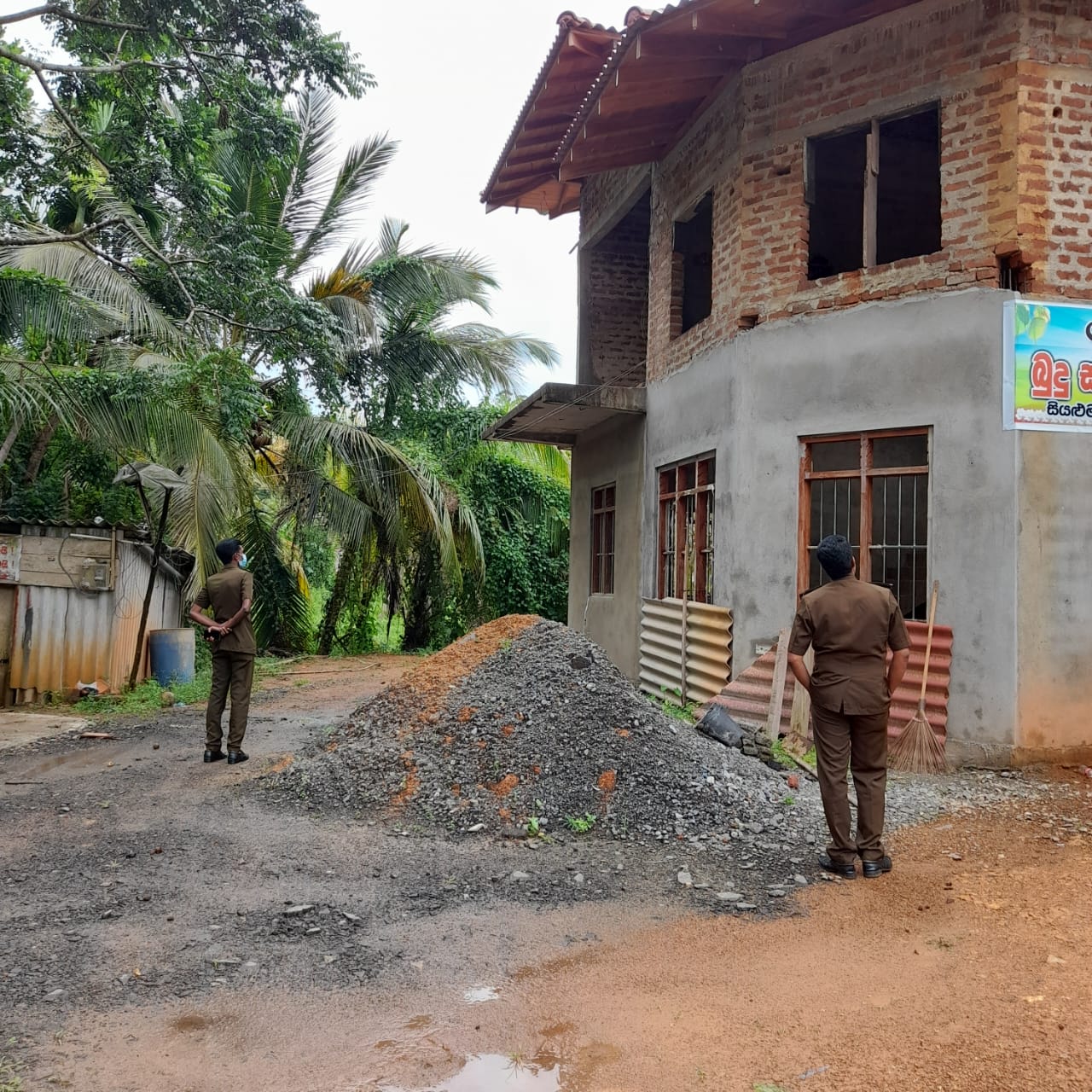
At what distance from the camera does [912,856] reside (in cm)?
541

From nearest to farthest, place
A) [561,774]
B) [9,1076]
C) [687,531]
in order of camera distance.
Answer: [9,1076] → [561,774] → [687,531]

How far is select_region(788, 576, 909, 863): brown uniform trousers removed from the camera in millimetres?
5016

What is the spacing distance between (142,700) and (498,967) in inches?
324

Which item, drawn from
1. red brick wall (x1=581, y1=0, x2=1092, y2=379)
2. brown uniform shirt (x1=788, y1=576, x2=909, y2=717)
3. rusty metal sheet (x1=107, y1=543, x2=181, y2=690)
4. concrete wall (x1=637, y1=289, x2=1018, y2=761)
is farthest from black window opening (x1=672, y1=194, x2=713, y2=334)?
rusty metal sheet (x1=107, y1=543, x2=181, y2=690)

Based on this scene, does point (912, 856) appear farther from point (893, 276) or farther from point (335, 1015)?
point (893, 276)

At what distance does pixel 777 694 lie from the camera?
8047 mm

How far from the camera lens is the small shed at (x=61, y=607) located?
1051 centimetres

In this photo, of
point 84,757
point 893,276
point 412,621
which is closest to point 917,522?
point 893,276

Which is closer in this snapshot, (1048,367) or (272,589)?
(1048,367)

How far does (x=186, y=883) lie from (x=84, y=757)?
3.89m

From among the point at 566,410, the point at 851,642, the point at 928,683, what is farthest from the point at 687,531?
the point at 851,642

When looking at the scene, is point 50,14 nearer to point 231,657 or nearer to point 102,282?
point 102,282

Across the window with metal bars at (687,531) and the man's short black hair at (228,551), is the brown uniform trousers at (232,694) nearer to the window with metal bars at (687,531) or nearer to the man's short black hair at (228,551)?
the man's short black hair at (228,551)

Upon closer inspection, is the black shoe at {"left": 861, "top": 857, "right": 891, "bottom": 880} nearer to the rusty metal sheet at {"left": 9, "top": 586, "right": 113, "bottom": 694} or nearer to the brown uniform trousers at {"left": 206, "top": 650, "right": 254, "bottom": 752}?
the brown uniform trousers at {"left": 206, "top": 650, "right": 254, "bottom": 752}
